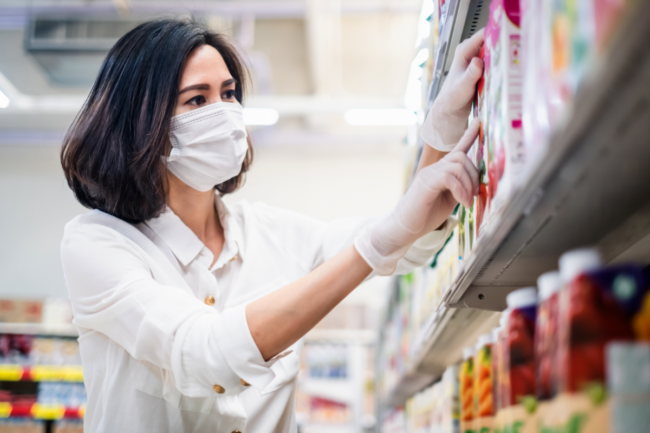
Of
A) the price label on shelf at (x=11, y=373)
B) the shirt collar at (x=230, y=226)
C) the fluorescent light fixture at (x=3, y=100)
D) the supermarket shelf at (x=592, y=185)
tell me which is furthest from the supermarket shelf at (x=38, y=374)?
the supermarket shelf at (x=592, y=185)

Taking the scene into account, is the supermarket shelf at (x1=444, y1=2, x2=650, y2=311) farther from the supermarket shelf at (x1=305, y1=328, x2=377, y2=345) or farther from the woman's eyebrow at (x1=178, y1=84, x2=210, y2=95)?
the supermarket shelf at (x1=305, y1=328, x2=377, y2=345)

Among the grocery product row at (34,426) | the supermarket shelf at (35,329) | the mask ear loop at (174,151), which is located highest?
the mask ear loop at (174,151)

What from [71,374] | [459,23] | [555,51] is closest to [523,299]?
[555,51]

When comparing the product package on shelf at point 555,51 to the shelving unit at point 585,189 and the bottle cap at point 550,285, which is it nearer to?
the shelving unit at point 585,189

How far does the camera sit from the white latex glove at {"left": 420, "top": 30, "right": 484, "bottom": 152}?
1.04m

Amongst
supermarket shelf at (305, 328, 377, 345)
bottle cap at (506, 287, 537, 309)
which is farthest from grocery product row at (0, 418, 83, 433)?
bottle cap at (506, 287, 537, 309)

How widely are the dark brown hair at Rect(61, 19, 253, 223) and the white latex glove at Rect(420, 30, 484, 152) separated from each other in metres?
0.74

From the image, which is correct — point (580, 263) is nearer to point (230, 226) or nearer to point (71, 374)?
point (230, 226)

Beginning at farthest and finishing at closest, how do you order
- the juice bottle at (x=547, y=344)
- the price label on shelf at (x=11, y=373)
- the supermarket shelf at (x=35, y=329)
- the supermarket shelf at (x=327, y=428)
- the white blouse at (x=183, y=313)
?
1. the supermarket shelf at (x=327, y=428)
2. the supermarket shelf at (x=35, y=329)
3. the price label on shelf at (x=11, y=373)
4. the white blouse at (x=183, y=313)
5. the juice bottle at (x=547, y=344)

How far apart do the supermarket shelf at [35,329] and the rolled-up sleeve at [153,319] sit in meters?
4.38

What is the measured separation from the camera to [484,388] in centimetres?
101

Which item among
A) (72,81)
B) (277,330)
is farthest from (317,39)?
(277,330)

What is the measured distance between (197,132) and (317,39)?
3683mm

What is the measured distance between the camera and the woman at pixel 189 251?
3.82ft
